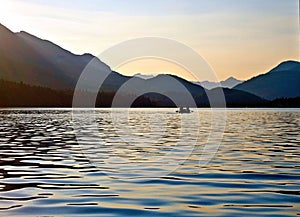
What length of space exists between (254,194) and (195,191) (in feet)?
7.18

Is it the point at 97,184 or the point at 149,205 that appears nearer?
the point at 149,205

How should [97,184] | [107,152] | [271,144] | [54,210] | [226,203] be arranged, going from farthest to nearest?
[271,144], [107,152], [97,184], [226,203], [54,210]

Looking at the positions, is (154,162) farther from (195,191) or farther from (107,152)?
(195,191)

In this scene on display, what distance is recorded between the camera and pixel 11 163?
1141 inches

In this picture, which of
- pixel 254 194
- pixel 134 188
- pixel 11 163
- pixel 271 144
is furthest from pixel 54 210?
pixel 271 144

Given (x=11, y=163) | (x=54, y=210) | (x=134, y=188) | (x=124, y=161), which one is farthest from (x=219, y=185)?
(x=11, y=163)

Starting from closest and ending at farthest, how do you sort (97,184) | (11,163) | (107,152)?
(97,184), (11,163), (107,152)

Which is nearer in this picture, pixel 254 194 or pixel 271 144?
pixel 254 194

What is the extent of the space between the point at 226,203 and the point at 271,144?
89.1 feet

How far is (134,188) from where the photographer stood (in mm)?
20953

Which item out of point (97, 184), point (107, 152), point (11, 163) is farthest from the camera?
point (107, 152)

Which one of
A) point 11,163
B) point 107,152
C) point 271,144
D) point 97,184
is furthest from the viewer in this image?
point 271,144

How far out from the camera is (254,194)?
20.0m

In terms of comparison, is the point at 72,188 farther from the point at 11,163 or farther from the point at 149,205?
the point at 11,163
